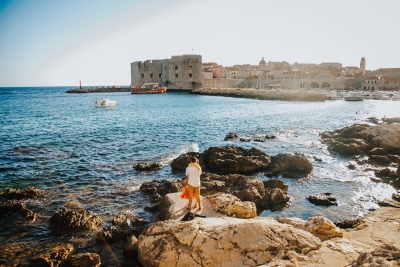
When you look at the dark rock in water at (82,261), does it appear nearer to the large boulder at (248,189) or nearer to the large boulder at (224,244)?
the large boulder at (224,244)

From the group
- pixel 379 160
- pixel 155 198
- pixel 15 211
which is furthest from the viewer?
pixel 379 160

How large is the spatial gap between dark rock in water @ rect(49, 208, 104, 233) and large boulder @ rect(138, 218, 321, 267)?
2135 millimetres

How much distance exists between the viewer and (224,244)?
437cm

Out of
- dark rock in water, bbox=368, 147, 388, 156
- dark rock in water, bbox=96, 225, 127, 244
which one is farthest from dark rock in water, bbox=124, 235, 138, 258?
dark rock in water, bbox=368, 147, 388, 156

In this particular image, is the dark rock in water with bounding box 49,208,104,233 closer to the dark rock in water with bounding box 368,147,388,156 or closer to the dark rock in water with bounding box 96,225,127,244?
the dark rock in water with bounding box 96,225,127,244

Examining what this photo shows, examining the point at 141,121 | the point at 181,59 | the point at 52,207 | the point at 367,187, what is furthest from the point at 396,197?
the point at 181,59

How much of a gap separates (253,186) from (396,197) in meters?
4.13

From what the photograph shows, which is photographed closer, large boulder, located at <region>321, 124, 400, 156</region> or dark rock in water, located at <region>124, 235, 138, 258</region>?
dark rock in water, located at <region>124, 235, 138, 258</region>

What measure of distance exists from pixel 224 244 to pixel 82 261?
2.61m

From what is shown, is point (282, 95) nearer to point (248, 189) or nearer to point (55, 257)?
point (248, 189)

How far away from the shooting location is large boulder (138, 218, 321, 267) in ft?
13.9

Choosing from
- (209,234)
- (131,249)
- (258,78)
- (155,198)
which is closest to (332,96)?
(258,78)

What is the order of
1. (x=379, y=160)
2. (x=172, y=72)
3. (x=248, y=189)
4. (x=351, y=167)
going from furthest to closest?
(x=172, y=72), (x=379, y=160), (x=351, y=167), (x=248, y=189)

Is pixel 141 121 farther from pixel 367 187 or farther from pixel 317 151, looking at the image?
pixel 367 187
